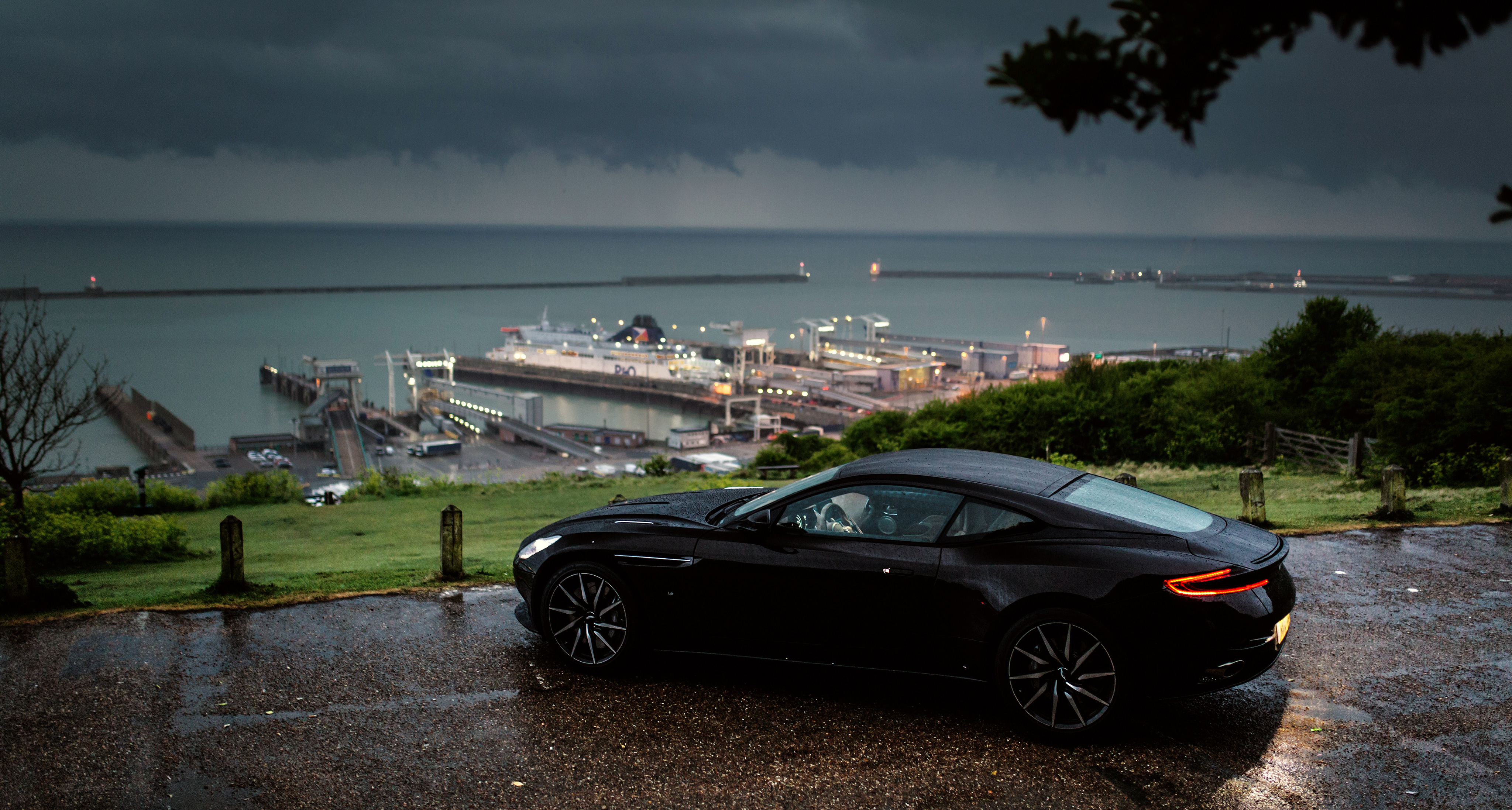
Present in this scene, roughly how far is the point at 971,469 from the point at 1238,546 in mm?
1451

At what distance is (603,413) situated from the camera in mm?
85250

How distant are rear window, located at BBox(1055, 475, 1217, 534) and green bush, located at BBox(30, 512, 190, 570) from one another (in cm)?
1136

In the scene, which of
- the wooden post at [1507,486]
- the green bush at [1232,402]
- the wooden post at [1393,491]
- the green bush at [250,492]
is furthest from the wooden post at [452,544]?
the green bush at [250,492]

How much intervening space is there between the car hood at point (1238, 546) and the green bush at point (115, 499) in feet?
51.6

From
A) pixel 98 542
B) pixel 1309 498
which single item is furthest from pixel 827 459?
pixel 98 542

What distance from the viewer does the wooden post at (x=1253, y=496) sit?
33.0 ft

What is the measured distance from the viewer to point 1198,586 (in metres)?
4.79

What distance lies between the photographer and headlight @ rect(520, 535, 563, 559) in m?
6.04

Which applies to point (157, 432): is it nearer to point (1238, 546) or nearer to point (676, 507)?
point (676, 507)

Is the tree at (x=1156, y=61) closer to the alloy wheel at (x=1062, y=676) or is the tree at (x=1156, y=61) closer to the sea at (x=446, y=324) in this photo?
the alloy wheel at (x=1062, y=676)

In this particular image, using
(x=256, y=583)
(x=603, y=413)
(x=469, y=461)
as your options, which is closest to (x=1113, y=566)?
(x=256, y=583)

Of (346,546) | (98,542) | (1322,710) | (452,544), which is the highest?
(452,544)

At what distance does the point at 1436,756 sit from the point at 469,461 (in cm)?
5933

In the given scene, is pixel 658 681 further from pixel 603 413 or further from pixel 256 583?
pixel 603 413
